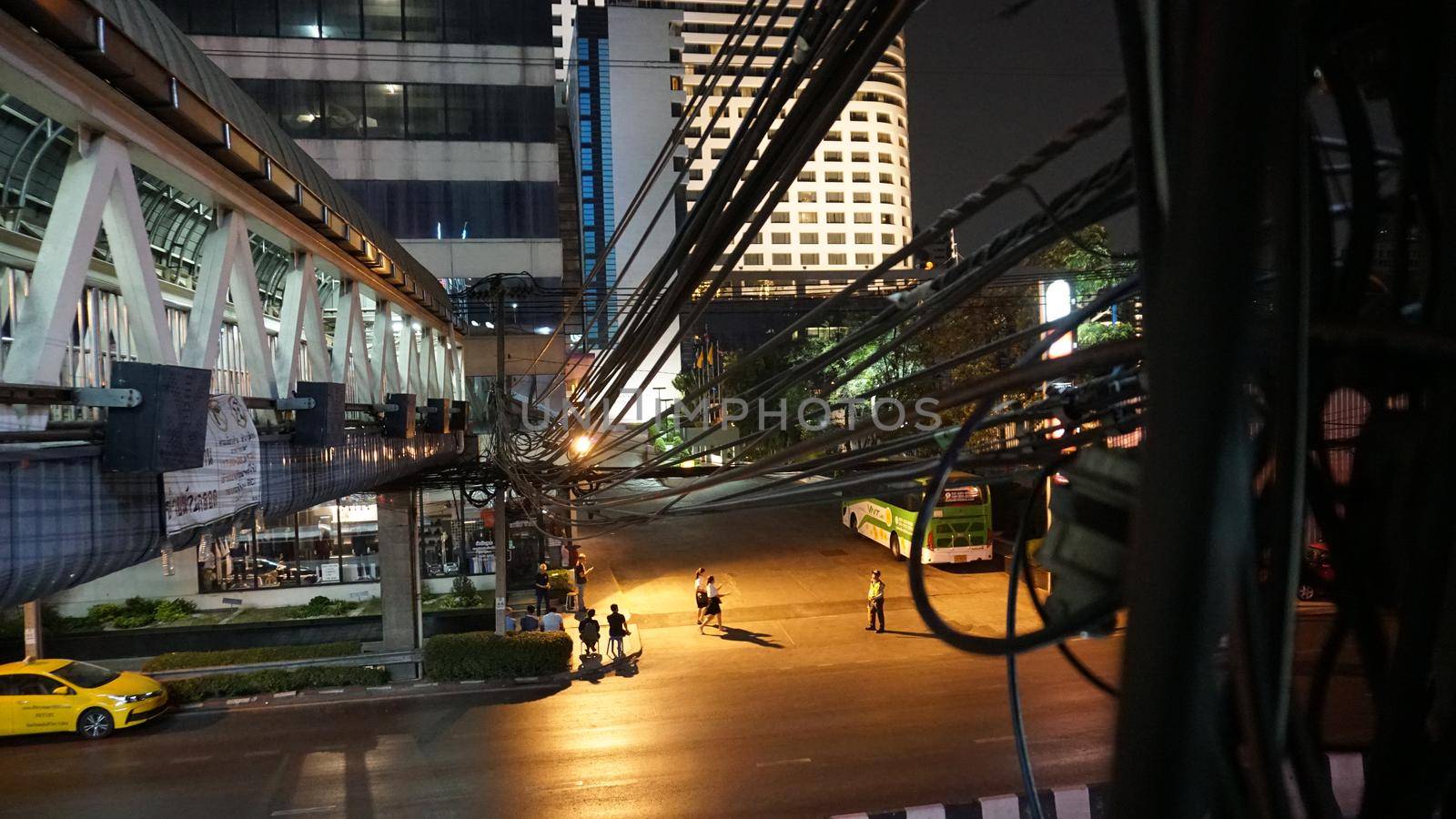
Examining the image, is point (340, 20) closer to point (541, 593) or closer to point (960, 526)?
point (541, 593)

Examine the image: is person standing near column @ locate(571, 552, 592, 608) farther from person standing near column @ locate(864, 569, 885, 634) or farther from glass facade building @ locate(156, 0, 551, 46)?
glass facade building @ locate(156, 0, 551, 46)

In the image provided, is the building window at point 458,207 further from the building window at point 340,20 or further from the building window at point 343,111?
the building window at point 340,20

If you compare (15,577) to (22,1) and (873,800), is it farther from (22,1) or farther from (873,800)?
(873,800)

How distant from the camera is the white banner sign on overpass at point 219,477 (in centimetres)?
476

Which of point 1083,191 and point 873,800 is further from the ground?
point 1083,191

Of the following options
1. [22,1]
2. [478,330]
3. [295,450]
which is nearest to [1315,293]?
[22,1]

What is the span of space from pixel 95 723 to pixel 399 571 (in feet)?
16.2

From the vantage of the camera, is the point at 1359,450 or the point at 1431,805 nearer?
the point at 1431,805

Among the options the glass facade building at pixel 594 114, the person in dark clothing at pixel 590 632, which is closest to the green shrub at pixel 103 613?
the person in dark clothing at pixel 590 632

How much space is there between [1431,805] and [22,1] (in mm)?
4815

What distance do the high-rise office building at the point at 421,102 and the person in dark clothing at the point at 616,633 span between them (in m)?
12.8

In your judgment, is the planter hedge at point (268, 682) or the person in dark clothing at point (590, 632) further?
the person in dark clothing at point (590, 632)

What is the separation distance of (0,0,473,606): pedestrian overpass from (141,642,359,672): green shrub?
7645 millimetres

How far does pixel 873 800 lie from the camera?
908 cm
